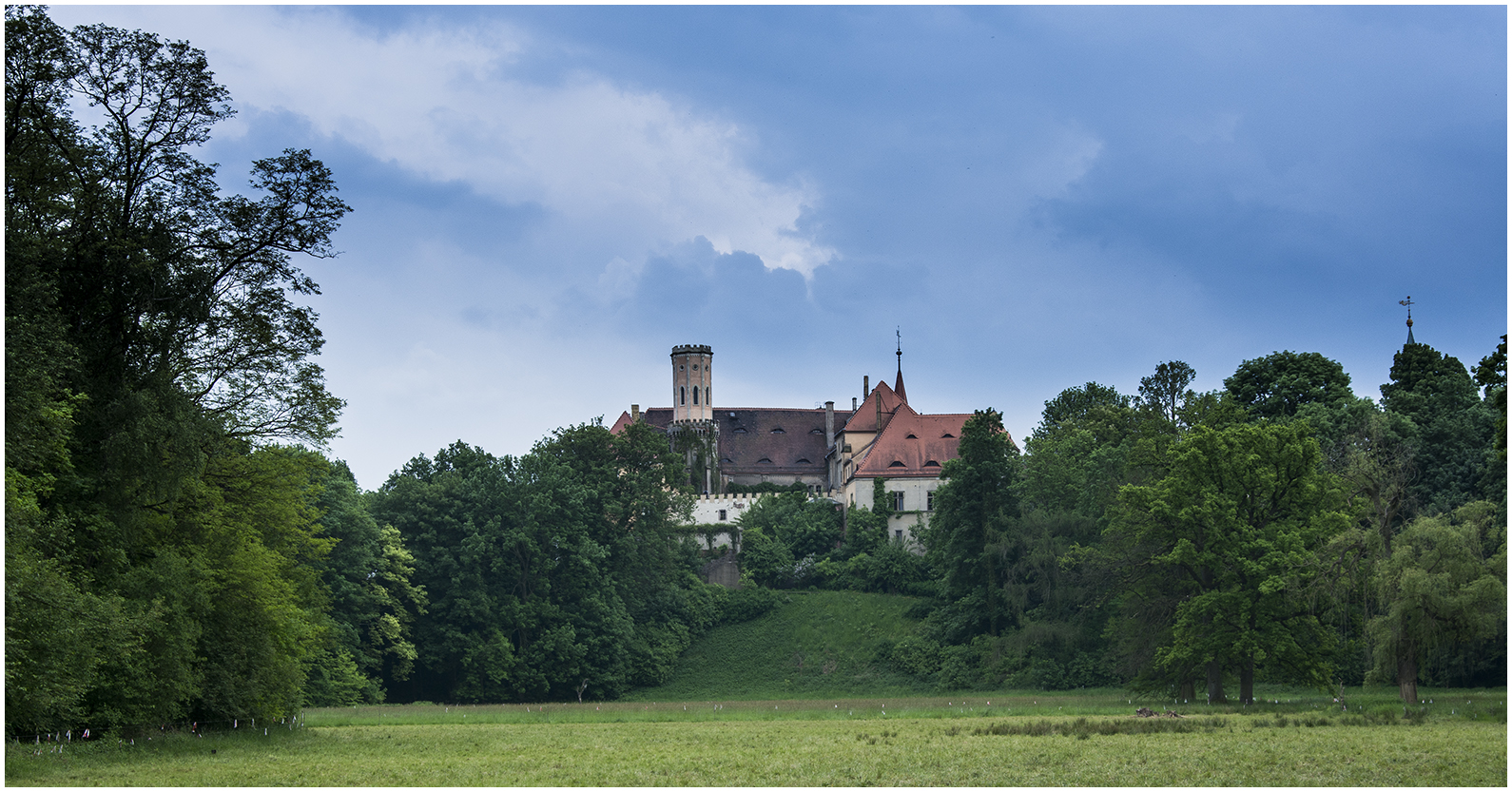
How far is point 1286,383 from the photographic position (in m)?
63.3

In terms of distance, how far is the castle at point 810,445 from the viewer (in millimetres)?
80812

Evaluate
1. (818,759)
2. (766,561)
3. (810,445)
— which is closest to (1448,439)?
(766,561)

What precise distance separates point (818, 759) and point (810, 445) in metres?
A: 76.1

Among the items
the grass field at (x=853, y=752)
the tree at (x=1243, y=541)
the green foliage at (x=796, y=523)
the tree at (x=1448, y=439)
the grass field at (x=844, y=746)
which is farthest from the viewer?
the green foliage at (x=796, y=523)

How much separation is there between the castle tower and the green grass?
6575 centimetres

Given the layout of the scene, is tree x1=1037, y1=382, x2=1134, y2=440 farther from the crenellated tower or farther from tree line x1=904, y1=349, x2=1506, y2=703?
the crenellated tower

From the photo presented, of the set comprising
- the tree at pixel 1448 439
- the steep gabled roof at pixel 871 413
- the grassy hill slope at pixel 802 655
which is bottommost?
the grassy hill slope at pixel 802 655

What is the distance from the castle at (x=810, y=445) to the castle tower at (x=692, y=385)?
67mm

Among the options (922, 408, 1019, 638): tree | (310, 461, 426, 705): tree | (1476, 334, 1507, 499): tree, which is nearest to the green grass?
(1476, 334, 1507, 499): tree

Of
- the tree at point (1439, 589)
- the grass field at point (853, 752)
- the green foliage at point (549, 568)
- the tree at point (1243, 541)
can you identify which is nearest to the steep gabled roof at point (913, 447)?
the green foliage at point (549, 568)

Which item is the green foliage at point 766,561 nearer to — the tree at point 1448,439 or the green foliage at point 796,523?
the green foliage at point 796,523

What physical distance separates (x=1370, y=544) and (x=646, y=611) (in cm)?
3647

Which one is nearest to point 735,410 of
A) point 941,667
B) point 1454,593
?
point 941,667

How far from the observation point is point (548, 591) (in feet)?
202
